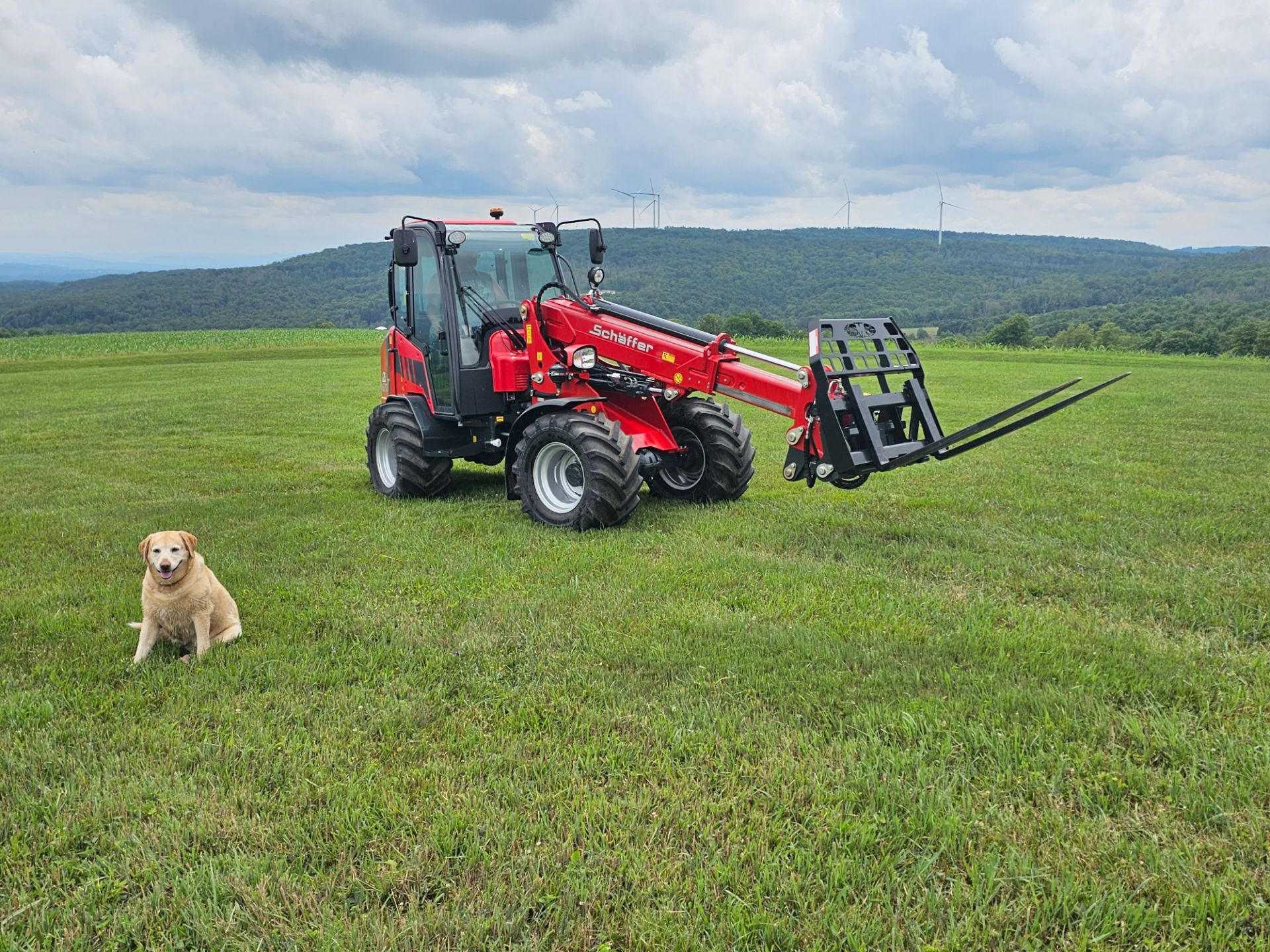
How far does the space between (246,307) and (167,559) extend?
98102mm

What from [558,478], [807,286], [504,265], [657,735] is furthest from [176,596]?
[807,286]

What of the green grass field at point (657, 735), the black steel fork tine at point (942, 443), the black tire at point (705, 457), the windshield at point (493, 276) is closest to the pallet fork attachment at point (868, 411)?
the black steel fork tine at point (942, 443)

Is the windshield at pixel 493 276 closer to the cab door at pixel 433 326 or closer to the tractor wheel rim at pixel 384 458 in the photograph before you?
the cab door at pixel 433 326

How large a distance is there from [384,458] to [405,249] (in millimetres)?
2680

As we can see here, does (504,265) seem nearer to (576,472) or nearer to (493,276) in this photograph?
(493,276)

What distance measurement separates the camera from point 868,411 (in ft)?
23.1

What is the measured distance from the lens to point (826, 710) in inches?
174

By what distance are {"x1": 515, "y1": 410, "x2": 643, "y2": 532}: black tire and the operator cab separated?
0.99 m

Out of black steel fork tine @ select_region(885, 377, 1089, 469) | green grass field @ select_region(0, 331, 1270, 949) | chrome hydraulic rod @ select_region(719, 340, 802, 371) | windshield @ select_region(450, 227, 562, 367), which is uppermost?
windshield @ select_region(450, 227, 562, 367)

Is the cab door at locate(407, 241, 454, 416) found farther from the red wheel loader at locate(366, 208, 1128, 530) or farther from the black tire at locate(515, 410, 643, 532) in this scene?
the black tire at locate(515, 410, 643, 532)

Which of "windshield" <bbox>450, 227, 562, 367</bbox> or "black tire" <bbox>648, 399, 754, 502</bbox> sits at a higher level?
"windshield" <bbox>450, 227, 562, 367</bbox>

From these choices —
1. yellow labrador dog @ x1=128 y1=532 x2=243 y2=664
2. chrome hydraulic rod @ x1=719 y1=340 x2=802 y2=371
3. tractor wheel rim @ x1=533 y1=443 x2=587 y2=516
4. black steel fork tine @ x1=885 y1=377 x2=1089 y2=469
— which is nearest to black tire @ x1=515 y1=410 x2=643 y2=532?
tractor wheel rim @ x1=533 y1=443 x2=587 y2=516

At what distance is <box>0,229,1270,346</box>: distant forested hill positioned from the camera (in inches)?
2475

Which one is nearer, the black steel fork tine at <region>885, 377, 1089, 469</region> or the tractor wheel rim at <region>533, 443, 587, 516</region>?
the black steel fork tine at <region>885, 377, 1089, 469</region>
